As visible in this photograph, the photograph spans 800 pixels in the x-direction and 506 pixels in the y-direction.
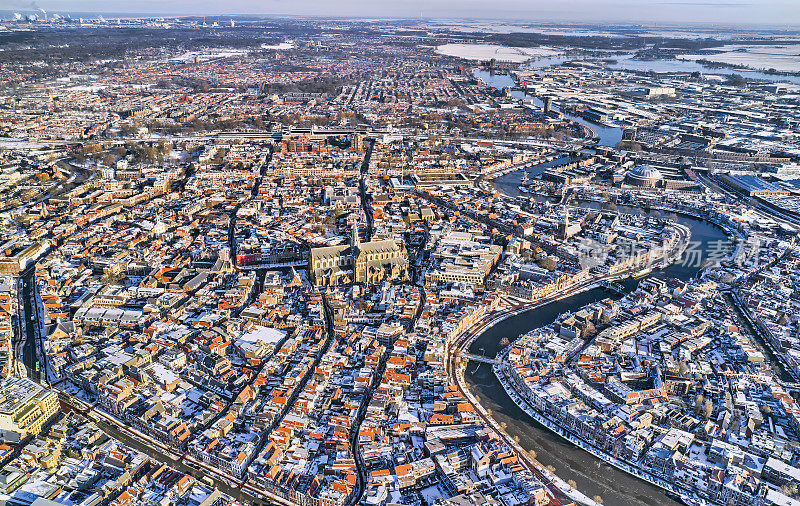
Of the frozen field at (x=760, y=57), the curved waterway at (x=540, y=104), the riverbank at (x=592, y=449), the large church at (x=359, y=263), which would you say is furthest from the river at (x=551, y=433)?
the frozen field at (x=760, y=57)

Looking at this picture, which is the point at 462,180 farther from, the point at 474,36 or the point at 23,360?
the point at 474,36

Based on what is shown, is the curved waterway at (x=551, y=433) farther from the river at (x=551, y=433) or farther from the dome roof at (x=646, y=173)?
the dome roof at (x=646, y=173)

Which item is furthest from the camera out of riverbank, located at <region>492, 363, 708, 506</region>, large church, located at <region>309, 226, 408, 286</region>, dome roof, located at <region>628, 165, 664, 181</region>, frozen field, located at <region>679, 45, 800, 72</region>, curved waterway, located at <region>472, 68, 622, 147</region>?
frozen field, located at <region>679, 45, 800, 72</region>

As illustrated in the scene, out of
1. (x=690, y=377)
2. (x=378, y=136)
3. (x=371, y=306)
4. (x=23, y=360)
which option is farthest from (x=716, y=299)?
(x=378, y=136)

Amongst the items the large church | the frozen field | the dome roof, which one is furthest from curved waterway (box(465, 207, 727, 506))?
the frozen field

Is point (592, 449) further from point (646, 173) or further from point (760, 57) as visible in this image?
point (760, 57)

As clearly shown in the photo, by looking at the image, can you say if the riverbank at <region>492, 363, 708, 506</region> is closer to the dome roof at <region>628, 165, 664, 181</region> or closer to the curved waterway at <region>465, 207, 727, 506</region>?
the curved waterway at <region>465, 207, 727, 506</region>

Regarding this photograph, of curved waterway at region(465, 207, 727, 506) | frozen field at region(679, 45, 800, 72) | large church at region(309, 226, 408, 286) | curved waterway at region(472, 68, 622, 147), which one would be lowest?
curved waterway at region(465, 207, 727, 506)

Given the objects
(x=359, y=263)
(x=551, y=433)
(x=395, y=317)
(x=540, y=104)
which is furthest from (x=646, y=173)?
(x=540, y=104)
